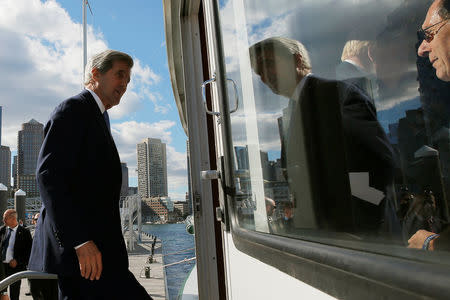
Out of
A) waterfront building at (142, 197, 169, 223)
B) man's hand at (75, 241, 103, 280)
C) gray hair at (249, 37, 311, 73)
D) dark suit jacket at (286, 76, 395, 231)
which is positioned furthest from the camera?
waterfront building at (142, 197, 169, 223)

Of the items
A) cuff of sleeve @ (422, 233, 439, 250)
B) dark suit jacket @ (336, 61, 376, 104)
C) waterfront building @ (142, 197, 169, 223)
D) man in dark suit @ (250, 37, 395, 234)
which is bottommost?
waterfront building @ (142, 197, 169, 223)

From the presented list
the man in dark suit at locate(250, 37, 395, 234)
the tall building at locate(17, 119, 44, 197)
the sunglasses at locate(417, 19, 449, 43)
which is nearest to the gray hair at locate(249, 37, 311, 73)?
the man in dark suit at locate(250, 37, 395, 234)

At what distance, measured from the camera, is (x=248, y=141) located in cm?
97

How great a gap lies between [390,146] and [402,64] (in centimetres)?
10

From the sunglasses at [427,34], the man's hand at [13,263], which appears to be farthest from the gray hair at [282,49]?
the man's hand at [13,263]

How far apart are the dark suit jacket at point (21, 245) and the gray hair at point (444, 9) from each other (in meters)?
6.09

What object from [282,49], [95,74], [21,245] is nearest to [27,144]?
[21,245]

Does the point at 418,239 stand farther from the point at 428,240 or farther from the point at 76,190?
the point at 76,190

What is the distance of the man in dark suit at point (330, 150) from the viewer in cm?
44

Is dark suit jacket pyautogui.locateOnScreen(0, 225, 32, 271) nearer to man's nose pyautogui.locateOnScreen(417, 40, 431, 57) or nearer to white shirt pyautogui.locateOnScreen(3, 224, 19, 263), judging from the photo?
white shirt pyautogui.locateOnScreen(3, 224, 19, 263)

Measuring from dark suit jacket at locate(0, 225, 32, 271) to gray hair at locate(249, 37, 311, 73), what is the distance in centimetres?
567

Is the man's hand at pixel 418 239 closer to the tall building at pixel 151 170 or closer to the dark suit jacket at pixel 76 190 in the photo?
Answer: the dark suit jacket at pixel 76 190

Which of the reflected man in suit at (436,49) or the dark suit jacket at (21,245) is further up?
the reflected man in suit at (436,49)

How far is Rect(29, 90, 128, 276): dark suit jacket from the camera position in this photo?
47.5 inches
